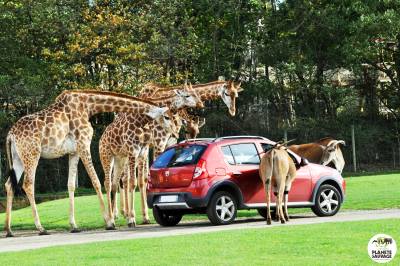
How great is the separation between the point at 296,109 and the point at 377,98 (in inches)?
153

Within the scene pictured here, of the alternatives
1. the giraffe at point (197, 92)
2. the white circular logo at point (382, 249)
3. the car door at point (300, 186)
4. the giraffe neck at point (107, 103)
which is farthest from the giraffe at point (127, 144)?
A: the white circular logo at point (382, 249)

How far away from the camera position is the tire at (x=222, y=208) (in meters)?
19.1

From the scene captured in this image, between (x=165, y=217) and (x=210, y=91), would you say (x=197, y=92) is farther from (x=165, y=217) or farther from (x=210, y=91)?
(x=165, y=217)

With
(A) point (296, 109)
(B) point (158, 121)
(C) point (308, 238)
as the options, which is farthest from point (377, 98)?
(C) point (308, 238)

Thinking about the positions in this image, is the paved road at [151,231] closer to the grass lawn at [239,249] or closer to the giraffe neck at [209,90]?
the grass lawn at [239,249]

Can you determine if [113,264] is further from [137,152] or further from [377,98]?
[377,98]

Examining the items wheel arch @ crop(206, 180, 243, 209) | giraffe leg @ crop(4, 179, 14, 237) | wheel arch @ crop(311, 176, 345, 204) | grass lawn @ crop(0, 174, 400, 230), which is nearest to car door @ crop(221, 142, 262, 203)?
wheel arch @ crop(206, 180, 243, 209)

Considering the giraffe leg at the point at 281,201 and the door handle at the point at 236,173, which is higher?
the door handle at the point at 236,173

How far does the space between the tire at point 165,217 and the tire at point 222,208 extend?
4.49ft

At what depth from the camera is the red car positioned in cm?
1909

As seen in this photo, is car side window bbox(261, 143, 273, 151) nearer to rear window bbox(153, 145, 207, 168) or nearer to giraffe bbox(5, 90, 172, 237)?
rear window bbox(153, 145, 207, 168)

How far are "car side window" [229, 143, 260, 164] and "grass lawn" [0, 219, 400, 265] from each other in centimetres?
336

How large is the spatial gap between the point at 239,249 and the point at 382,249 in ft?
7.66

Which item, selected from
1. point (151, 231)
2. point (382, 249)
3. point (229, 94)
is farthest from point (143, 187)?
point (382, 249)
